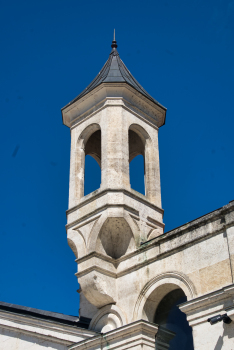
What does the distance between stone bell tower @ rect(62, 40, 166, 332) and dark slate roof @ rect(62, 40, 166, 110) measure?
3 cm

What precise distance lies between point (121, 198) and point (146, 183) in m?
2.00

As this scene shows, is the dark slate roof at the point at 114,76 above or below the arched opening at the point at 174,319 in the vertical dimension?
above

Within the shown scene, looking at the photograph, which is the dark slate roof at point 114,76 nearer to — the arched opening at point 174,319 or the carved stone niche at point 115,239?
the carved stone niche at point 115,239

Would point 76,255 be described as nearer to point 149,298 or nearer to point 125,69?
point 149,298

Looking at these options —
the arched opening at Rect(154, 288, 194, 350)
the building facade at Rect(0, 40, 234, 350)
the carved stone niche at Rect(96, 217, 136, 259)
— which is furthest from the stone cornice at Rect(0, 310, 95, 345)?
the carved stone niche at Rect(96, 217, 136, 259)

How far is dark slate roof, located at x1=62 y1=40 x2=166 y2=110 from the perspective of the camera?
17906mm

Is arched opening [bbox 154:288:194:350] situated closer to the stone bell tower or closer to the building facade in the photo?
the building facade

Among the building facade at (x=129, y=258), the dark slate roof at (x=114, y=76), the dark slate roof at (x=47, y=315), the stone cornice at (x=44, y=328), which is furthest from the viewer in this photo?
the dark slate roof at (x=114, y=76)

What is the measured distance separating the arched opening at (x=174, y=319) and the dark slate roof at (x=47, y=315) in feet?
7.12

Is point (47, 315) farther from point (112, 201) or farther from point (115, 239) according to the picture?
point (112, 201)

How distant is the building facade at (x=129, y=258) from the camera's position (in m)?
13.0

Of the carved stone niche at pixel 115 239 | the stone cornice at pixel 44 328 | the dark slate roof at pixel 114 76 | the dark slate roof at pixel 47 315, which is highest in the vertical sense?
the dark slate roof at pixel 114 76

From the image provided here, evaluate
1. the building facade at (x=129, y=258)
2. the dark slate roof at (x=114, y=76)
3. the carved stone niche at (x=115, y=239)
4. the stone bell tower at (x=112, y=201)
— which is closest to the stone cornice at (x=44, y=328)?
the building facade at (x=129, y=258)

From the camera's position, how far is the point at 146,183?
17641 millimetres
